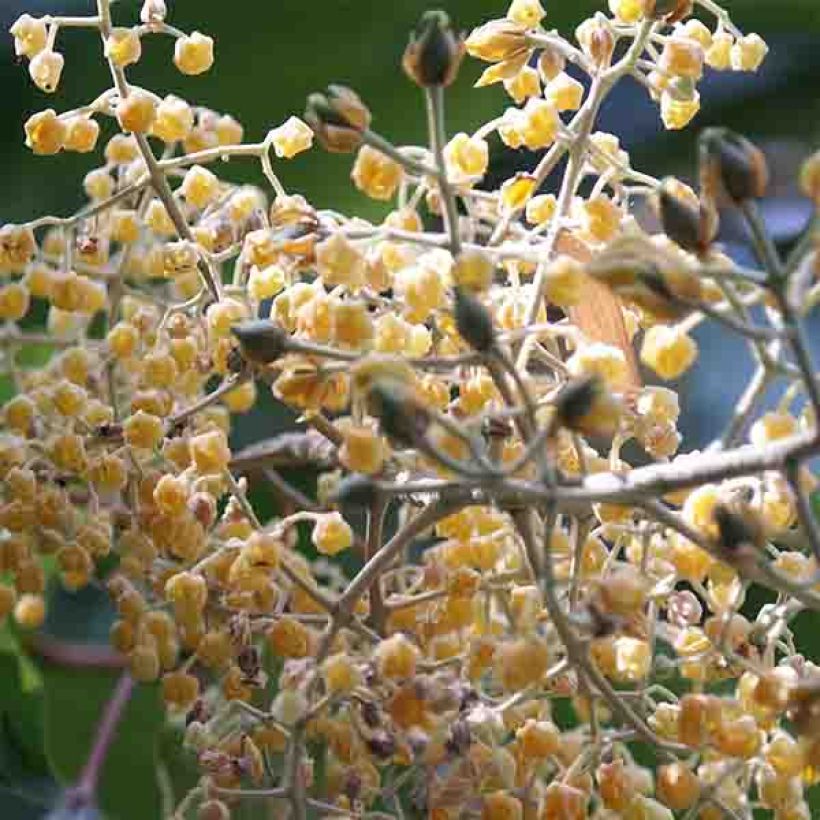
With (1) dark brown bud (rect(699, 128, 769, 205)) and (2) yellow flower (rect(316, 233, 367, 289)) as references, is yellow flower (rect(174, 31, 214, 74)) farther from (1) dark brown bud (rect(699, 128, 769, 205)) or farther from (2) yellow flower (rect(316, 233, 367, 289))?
(1) dark brown bud (rect(699, 128, 769, 205))

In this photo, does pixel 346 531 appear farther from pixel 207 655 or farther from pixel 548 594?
pixel 548 594

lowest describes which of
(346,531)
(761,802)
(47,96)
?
(761,802)

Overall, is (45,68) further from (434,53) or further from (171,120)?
(434,53)

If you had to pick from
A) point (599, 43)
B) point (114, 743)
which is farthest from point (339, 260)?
point (114, 743)

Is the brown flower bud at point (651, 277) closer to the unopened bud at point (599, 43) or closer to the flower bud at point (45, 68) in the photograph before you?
the unopened bud at point (599, 43)

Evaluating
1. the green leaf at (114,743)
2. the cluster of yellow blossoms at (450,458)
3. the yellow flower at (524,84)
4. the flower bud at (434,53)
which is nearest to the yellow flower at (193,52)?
the cluster of yellow blossoms at (450,458)

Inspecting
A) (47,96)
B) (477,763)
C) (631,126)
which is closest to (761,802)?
(477,763)

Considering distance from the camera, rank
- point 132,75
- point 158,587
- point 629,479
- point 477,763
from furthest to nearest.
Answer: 1. point 132,75
2. point 158,587
3. point 477,763
4. point 629,479
